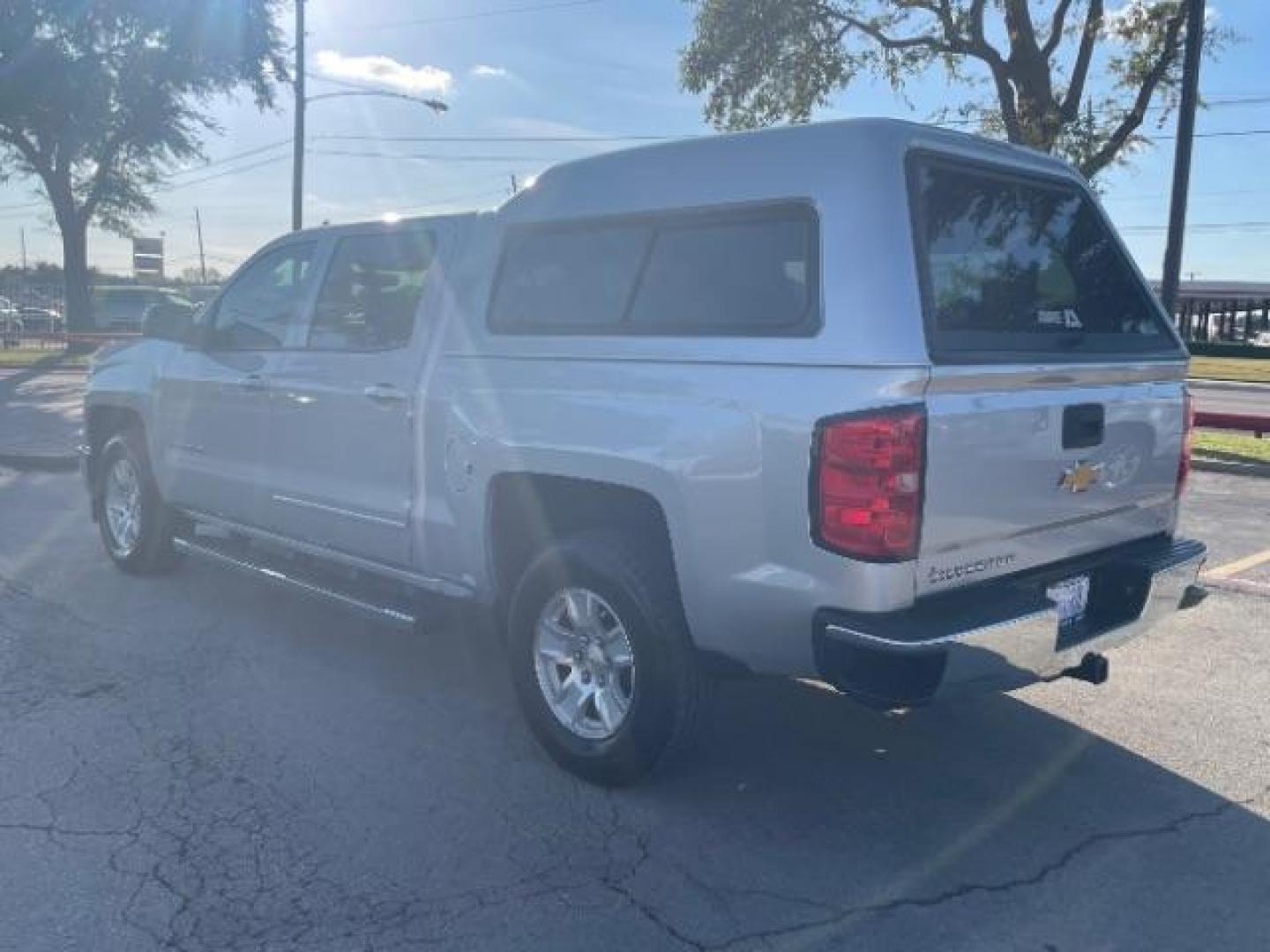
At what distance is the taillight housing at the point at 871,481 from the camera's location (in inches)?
130

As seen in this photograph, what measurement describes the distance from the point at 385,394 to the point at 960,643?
2611 mm

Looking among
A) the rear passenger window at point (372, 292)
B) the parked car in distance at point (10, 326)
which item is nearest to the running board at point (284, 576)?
the rear passenger window at point (372, 292)

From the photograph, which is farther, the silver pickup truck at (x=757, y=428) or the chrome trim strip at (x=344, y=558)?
the chrome trim strip at (x=344, y=558)

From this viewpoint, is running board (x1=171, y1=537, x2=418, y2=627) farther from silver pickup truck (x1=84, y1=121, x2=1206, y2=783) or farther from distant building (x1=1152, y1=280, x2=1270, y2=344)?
distant building (x1=1152, y1=280, x2=1270, y2=344)

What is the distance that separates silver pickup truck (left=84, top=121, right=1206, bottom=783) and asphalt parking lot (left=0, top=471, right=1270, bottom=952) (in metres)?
0.43

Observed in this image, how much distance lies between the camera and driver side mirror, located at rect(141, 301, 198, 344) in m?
6.34

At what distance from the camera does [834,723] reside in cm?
479

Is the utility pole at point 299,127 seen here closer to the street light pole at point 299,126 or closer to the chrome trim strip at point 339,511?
the street light pole at point 299,126

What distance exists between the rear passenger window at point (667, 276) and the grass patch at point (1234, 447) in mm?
9702

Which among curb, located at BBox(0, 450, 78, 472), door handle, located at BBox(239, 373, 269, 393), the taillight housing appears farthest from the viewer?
curb, located at BBox(0, 450, 78, 472)

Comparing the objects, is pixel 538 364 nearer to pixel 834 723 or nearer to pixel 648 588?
pixel 648 588

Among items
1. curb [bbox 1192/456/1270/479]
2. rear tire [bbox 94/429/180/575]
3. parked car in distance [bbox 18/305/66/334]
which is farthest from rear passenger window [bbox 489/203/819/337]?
parked car in distance [bbox 18/305/66/334]

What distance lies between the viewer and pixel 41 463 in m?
11.0

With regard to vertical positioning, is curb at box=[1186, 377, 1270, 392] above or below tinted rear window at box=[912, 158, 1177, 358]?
below
